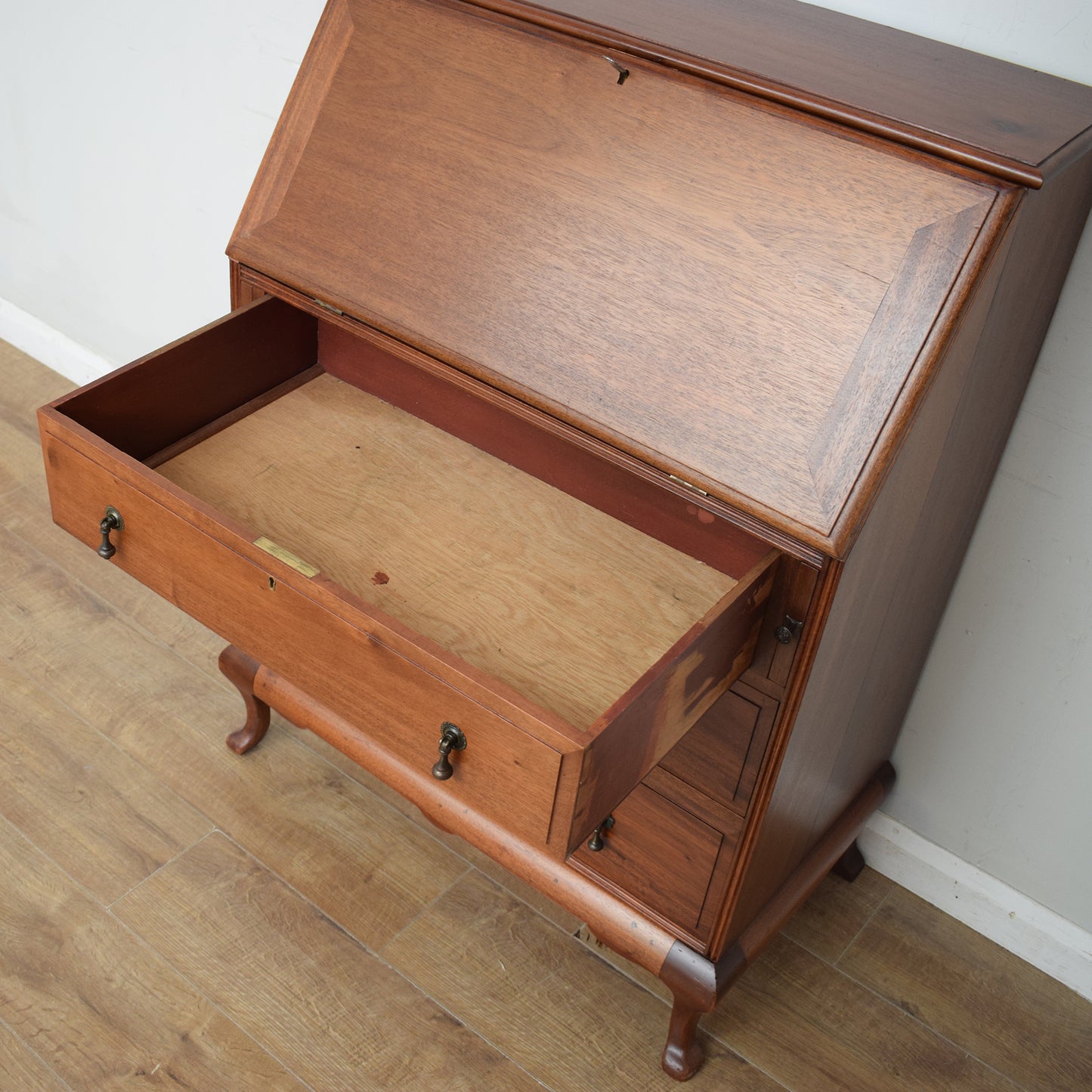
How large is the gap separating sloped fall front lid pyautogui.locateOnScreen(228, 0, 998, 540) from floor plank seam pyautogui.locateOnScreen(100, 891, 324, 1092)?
90cm

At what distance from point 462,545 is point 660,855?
0.48 m

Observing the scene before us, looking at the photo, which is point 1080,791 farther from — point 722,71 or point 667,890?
point 722,71

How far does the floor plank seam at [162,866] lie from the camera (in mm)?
1640

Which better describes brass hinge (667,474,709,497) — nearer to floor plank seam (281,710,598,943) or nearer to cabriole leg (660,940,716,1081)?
cabriole leg (660,940,716,1081)

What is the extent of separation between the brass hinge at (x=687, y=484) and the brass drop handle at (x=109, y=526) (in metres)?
0.56

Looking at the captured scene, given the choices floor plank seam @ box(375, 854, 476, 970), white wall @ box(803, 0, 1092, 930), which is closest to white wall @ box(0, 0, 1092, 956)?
white wall @ box(803, 0, 1092, 930)

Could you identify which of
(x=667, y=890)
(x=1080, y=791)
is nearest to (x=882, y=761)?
(x=1080, y=791)

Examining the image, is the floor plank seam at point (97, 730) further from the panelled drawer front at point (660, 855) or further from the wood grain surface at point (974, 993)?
the wood grain surface at point (974, 993)

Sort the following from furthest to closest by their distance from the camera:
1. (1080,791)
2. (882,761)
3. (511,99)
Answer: (882,761) < (1080,791) < (511,99)

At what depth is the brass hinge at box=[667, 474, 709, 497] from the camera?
1.08 metres

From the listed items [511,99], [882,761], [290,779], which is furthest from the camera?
Answer: [290,779]

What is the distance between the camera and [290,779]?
1.85 m

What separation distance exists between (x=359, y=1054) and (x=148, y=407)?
834 millimetres

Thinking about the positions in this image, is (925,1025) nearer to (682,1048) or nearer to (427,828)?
(682,1048)
